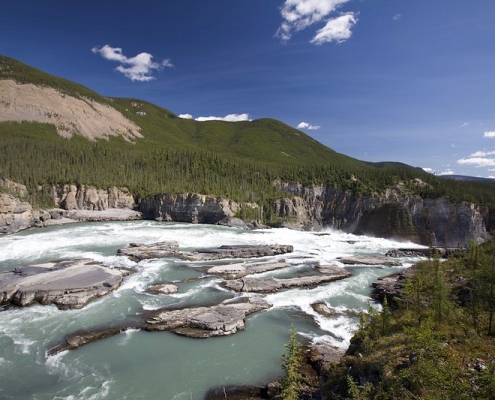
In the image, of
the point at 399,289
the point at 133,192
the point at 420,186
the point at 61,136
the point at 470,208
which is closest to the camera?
the point at 399,289

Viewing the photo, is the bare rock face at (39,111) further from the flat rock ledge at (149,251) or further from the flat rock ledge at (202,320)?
the flat rock ledge at (202,320)

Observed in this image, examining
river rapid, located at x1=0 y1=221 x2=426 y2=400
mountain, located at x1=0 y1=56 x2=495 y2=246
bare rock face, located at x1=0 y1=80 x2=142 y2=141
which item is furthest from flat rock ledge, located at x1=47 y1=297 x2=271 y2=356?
bare rock face, located at x1=0 y1=80 x2=142 y2=141

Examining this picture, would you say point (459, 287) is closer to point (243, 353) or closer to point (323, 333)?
point (323, 333)

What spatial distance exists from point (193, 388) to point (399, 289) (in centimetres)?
2565

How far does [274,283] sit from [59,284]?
942 inches

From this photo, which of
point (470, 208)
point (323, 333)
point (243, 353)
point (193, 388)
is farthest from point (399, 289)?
point (470, 208)

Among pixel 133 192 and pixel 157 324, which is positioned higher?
pixel 133 192

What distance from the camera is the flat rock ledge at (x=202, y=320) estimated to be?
28.0 m

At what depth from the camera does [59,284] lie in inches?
1389

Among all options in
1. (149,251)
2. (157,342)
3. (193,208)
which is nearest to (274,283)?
(157,342)

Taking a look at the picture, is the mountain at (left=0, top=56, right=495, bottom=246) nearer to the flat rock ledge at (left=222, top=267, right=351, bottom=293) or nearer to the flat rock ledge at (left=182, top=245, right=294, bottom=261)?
the flat rock ledge at (left=182, top=245, right=294, bottom=261)

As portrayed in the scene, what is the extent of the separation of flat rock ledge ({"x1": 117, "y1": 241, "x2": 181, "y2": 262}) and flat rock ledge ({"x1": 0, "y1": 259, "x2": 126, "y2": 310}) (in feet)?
33.3

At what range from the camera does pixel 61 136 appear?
17162cm

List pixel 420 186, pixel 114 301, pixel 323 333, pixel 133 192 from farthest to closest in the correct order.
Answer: pixel 133 192, pixel 420 186, pixel 114 301, pixel 323 333
